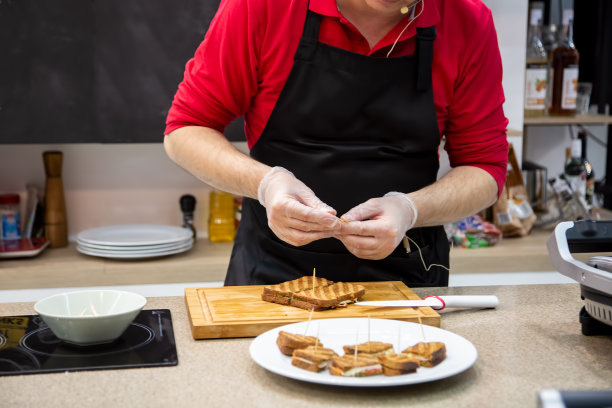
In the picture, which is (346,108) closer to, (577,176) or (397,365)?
(397,365)

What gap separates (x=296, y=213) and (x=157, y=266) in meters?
1.28

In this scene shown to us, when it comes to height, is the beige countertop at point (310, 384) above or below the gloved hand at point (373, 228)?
below

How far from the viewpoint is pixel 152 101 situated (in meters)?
2.52

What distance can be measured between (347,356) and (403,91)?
0.71 meters

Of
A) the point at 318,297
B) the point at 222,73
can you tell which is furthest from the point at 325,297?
the point at 222,73

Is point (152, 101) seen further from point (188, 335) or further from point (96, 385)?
point (96, 385)

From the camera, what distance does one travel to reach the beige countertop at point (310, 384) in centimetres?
92

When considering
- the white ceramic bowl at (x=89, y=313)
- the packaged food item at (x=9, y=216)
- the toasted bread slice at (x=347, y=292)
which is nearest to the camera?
the white ceramic bowl at (x=89, y=313)

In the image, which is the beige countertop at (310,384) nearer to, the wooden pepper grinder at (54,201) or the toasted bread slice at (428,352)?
the toasted bread slice at (428,352)

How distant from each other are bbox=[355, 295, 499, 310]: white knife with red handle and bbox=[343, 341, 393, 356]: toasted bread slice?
0.75 ft

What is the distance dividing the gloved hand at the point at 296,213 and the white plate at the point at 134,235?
47.2 inches

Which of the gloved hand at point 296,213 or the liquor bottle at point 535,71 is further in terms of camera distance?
the liquor bottle at point 535,71

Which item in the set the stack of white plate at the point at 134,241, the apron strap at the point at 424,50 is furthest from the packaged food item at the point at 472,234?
the apron strap at the point at 424,50

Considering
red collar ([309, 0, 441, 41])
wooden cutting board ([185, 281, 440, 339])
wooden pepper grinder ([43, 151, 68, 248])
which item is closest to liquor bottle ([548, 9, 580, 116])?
red collar ([309, 0, 441, 41])
